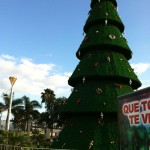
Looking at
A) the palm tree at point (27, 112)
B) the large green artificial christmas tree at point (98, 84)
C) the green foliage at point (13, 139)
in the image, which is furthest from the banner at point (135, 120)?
the palm tree at point (27, 112)

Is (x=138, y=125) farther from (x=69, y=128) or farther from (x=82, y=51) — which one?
(x=82, y=51)

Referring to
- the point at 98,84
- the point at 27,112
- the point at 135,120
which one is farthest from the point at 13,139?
the point at 27,112

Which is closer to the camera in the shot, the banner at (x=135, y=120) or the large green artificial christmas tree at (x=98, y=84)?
the banner at (x=135, y=120)

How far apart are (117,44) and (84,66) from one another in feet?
15.3

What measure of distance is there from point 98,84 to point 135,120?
1986 centimetres

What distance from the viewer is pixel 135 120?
8859mm

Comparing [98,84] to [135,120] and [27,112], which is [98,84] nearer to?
[135,120]

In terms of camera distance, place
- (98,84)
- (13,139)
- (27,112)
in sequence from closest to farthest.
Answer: (13,139) < (98,84) < (27,112)

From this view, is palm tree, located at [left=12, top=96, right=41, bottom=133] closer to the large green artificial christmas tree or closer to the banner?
the large green artificial christmas tree

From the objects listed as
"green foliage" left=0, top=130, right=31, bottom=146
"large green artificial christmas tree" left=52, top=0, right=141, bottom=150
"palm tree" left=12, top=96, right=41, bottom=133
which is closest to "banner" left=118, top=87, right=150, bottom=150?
"large green artificial christmas tree" left=52, top=0, right=141, bottom=150

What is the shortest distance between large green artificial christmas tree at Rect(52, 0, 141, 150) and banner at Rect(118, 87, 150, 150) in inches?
622

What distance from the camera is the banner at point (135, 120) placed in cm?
845

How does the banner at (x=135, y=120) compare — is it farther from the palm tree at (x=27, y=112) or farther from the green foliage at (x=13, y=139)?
the palm tree at (x=27, y=112)

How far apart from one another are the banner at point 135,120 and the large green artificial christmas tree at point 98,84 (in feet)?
51.8
